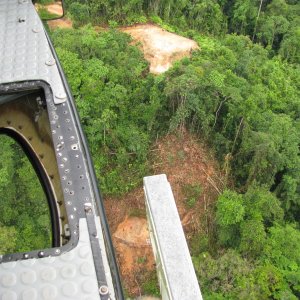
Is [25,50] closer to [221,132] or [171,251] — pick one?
[171,251]

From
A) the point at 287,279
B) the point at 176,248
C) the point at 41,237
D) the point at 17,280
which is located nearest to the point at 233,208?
the point at 287,279

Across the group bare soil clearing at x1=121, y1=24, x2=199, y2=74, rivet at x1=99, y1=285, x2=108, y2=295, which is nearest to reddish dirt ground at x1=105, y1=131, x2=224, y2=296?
bare soil clearing at x1=121, y1=24, x2=199, y2=74

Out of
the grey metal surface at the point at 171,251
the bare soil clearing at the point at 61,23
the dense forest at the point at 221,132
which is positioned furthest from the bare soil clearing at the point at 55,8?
the bare soil clearing at the point at 61,23

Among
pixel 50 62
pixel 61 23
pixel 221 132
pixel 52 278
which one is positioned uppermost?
pixel 50 62

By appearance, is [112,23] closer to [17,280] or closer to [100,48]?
[100,48]

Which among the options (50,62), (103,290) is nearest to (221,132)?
(50,62)
